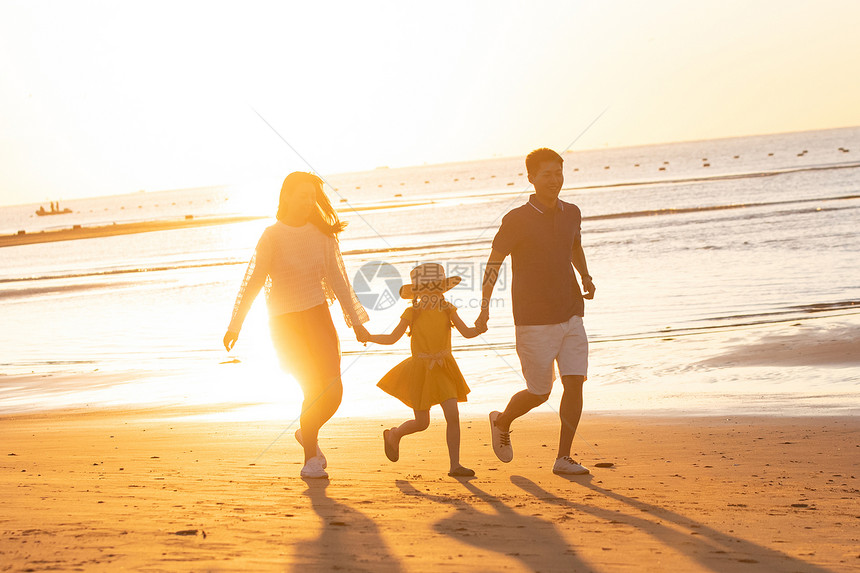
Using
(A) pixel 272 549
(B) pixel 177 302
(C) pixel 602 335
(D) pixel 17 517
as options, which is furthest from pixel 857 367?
(B) pixel 177 302

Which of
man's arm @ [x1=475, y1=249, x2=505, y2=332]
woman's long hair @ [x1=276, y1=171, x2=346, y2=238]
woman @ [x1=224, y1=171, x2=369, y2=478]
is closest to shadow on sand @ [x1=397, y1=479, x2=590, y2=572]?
woman @ [x1=224, y1=171, x2=369, y2=478]

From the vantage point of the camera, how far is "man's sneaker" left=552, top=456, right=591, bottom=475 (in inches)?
235

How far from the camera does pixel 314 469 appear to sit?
19.6ft

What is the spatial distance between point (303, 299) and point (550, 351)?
1.66 metres

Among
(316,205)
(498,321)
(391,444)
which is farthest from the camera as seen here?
(498,321)

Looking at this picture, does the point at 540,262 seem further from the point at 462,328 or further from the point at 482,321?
the point at 462,328

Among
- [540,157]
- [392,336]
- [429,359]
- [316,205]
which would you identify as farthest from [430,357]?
[540,157]

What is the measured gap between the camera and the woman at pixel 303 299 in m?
5.99

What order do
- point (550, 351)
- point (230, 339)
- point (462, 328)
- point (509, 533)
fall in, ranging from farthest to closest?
point (462, 328) → point (550, 351) → point (230, 339) → point (509, 533)

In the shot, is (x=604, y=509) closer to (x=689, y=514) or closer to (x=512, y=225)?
(x=689, y=514)

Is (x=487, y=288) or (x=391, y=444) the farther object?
(x=391, y=444)

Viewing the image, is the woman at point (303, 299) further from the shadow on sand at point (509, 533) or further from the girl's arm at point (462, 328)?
the shadow on sand at point (509, 533)

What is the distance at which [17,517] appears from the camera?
5012 millimetres

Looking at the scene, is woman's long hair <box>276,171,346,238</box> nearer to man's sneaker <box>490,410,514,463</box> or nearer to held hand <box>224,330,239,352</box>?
held hand <box>224,330,239,352</box>
